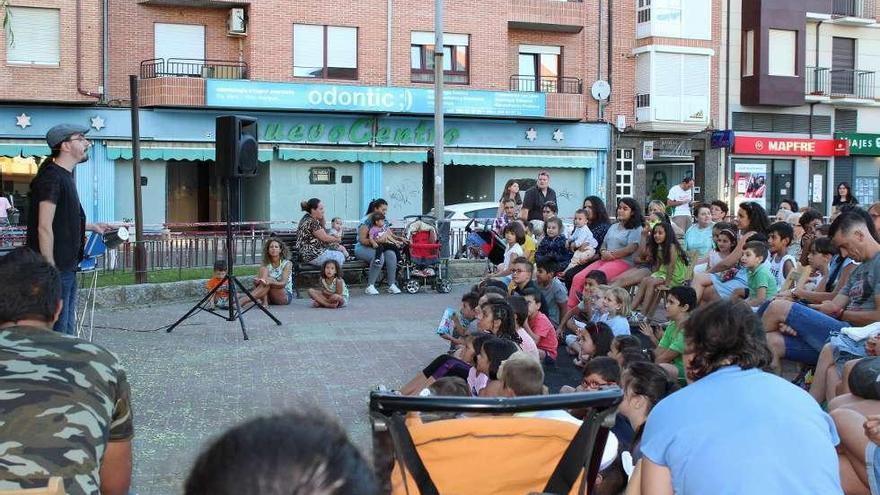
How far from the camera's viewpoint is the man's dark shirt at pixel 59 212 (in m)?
8.00

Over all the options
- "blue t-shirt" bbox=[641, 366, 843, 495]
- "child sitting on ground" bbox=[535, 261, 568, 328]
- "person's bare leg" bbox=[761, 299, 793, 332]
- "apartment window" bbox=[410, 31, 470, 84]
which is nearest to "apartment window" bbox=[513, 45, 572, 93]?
"apartment window" bbox=[410, 31, 470, 84]

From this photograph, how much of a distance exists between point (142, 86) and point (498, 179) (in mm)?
11718

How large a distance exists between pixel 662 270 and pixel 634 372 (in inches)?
271

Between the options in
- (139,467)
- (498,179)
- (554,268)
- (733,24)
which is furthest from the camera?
Answer: (733,24)

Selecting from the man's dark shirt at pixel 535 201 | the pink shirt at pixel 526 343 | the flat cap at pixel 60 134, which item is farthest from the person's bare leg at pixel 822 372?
the man's dark shirt at pixel 535 201

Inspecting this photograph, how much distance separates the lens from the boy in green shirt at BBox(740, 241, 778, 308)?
9961 millimetres

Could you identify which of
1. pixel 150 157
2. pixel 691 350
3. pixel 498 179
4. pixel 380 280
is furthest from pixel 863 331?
pixel 498 179

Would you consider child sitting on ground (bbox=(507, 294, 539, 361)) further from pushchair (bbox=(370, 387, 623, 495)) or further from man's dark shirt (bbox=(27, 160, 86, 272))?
pushchair (bbox=(370, 387, 623, 495))

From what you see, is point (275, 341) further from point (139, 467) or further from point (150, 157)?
point (150, 157)

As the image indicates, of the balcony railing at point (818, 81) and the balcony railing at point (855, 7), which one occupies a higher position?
the balcony railing at point (855, 7)

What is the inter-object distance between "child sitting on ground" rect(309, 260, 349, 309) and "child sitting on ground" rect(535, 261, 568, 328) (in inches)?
174

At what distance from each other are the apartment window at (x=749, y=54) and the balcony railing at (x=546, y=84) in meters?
6.82

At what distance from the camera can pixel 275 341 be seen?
481 inches

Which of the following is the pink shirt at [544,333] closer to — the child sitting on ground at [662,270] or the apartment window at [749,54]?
the child sitting on ground at [662,270]
